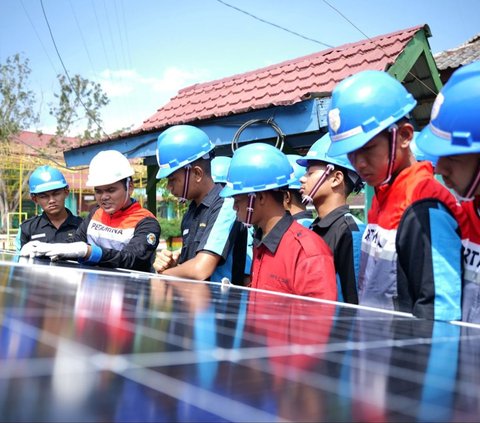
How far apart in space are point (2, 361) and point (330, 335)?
25.6 inches

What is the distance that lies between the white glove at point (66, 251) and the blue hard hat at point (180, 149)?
73 cm

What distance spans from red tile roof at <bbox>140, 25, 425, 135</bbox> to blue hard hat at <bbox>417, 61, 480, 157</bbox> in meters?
3.16

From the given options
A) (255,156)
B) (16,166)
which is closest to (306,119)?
(255,156)

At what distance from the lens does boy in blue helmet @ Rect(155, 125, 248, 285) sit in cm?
309

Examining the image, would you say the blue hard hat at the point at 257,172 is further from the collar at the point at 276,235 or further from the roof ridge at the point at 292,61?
the roof ridge at the point at 292,61

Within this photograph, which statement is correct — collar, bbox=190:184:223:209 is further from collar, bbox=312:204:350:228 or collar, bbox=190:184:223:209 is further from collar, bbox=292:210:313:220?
collar, bbox=292:210:313:220

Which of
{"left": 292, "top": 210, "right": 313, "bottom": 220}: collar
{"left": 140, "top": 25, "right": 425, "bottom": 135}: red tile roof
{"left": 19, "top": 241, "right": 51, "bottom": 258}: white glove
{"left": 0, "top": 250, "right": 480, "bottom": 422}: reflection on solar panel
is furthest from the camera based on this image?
{"left": 140, "top": 25, "right": 425, "bottom": 135}: red tile roof

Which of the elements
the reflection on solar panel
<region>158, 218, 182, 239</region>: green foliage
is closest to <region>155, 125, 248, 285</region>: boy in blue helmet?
the reflection on solar panel

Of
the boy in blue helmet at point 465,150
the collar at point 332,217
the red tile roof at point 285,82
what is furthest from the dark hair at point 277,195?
the red tile roof at point 285,82

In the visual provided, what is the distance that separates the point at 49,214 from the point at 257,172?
2.85 metres

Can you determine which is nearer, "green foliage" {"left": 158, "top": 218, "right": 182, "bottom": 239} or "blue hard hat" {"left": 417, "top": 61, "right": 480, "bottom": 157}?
"blue hard hat" {"left": 417, "top": 61, "right": 480, "bottom": 157}

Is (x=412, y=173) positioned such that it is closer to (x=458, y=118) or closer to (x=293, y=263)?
(x=458, y=118)

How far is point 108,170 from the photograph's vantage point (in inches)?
160

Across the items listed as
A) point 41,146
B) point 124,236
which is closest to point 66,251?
point 124,236
